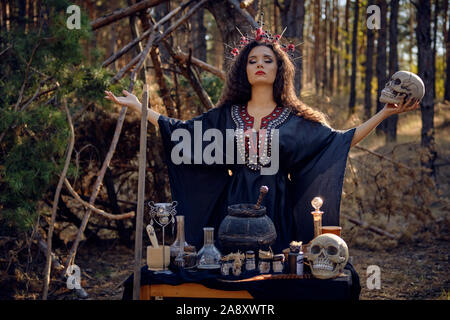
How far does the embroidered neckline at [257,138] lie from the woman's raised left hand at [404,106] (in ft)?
2.39

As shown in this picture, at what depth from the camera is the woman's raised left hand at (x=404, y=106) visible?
124 inches

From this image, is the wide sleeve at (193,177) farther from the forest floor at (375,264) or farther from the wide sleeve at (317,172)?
the forest floor at (375,264)

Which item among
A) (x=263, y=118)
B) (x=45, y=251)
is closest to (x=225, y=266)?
(x=263, y=118)

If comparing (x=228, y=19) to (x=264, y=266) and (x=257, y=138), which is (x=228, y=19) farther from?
(x=264, y=266)

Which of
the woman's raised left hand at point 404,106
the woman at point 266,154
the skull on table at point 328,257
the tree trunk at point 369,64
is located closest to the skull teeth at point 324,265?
the skull on table at point 328,257

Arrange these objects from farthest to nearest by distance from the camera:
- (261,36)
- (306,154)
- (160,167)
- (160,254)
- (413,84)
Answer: (160,167), (261,36), (306,154), (413,84), (160,254)

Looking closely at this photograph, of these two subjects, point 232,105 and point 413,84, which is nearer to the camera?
point 413,84

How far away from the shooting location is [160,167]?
6043 millimetres

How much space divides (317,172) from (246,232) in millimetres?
888
